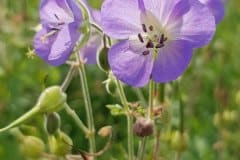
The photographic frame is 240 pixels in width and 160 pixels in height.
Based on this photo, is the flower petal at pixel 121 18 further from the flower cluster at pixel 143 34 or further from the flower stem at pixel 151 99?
the flower stem at pixel 151 99

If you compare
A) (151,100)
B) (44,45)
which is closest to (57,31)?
(44,45)

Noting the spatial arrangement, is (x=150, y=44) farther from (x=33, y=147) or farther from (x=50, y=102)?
(x=33, y=147)

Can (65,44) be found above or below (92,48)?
above

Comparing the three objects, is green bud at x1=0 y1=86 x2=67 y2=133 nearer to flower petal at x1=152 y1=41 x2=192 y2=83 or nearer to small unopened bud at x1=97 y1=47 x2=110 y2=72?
small unopened bud at x1=97 y1=47 x2=110 y2=72

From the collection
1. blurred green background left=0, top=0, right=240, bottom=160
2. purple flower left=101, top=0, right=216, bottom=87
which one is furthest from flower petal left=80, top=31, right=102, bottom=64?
blurred green background left=0, top=0, right=240, bottom=160

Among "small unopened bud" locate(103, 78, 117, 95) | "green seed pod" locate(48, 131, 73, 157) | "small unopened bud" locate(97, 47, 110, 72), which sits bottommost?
"green seed pod" locate(48, 131, 73, 157)

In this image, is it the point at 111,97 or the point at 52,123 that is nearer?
the point at 52,123

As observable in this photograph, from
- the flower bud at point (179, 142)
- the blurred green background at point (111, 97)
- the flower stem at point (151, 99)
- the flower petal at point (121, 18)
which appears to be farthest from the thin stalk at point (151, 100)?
the blurred green background at point (111, 97)
